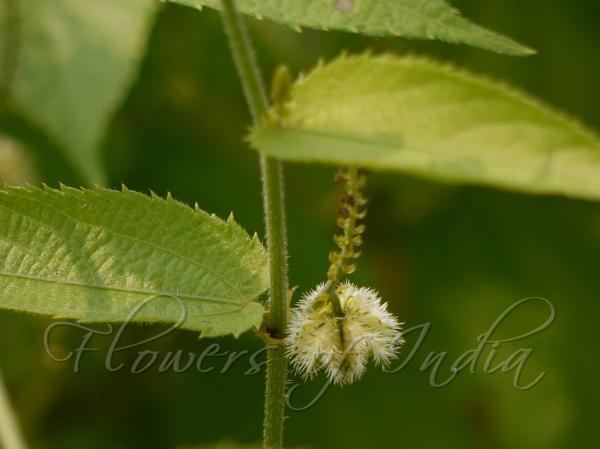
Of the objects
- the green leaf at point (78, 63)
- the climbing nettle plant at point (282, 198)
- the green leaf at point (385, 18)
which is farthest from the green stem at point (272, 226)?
the green leaf at point (78, 63)

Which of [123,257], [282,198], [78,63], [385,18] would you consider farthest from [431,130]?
[78,63]

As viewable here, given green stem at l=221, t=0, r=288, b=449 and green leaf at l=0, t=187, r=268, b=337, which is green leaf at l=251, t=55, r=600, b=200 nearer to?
green stem at l=221, t=0, r=288, b=449

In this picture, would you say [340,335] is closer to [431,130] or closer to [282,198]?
[282,198]

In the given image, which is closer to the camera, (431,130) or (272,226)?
(431,130)

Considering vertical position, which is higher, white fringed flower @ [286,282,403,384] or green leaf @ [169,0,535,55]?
green leaf @ [169,0,535,55]

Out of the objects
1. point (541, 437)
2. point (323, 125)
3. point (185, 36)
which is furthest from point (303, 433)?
point (323, 125)

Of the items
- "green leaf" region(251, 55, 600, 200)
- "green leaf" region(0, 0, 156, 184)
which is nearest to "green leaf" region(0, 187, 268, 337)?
"green leaf" region(251, 55, 600, 200)

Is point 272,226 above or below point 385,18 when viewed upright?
below
